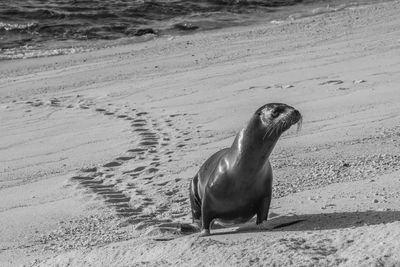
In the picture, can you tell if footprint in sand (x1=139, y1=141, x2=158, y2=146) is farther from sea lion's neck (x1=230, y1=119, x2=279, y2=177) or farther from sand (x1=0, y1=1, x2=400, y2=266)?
sea lion's neck (x1=230, y1=119, x2=279, y2=177)

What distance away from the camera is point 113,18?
66.5ft

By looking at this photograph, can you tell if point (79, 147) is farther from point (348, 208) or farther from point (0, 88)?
point (0, 88)

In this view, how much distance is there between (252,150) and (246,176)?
0.52 ft

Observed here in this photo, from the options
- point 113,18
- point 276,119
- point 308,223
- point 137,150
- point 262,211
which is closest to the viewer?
point 276,119

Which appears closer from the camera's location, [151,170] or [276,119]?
[276,119]

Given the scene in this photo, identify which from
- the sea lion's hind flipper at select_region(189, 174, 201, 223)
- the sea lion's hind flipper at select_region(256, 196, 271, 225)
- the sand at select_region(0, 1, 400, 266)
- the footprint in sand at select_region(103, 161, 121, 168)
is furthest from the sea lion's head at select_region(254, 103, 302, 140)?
the footprint in sand at select_region(103, 161, 121, 168)

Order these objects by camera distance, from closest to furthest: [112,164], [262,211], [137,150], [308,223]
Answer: [308,223] < [262,211] < [112,164] < [137,150]

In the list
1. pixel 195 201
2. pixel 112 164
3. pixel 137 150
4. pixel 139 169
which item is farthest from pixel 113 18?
pixel 195 201

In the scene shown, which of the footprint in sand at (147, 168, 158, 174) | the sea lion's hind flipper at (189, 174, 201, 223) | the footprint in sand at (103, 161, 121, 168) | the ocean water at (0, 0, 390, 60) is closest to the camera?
the sea lion's hind flipper at (189, 174, 201, 223)

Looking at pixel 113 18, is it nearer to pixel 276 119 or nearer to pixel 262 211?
pixel 262 211

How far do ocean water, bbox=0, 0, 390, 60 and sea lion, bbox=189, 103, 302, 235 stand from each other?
10868 mm

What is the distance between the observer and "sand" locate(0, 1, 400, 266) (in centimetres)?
467

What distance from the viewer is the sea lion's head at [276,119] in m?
4.74

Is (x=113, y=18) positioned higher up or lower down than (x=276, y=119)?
lower down
